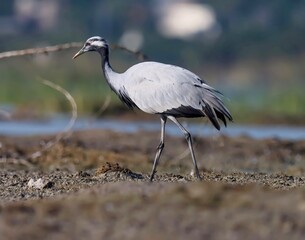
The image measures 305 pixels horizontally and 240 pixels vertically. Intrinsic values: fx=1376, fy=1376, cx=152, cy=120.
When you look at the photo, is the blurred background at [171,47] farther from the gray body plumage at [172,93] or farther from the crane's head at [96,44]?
the gray body plumage at [172,93]

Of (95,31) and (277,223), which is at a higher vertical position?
(277,223)

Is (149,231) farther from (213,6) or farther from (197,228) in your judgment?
(213,6)

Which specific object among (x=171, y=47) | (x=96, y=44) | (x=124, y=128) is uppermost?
(x=96, y=44)

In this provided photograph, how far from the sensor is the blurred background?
3662 cm

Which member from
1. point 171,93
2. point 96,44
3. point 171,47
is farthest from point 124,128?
point 171,47

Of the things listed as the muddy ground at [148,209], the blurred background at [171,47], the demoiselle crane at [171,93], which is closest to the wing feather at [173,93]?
the demoiselle crane at [171,93]

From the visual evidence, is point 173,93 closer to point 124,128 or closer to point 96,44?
point 96,44

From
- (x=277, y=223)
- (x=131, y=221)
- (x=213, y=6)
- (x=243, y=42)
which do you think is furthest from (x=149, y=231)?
(x=213, y=6)

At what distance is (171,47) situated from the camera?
74.7m

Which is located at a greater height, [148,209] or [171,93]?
[148,209]

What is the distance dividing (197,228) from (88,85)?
121 feet

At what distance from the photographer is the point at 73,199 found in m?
11.0

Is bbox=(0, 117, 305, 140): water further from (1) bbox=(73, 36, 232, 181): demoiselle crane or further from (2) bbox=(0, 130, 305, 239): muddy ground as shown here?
(2) bbox=(0, 130, 305, 239): muddy ground

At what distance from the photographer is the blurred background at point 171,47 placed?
36625mm
